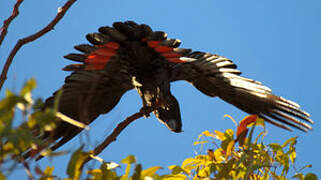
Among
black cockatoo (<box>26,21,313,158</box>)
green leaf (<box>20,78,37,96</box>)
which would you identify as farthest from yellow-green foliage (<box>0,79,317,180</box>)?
black cockatoo (<box>26,21,313,158</box>)

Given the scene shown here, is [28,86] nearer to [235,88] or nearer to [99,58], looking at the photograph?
[99,58]

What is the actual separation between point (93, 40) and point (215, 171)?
0.64 metres

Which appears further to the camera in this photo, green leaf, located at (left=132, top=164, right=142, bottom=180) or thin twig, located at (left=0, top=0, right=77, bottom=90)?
thin twig, located at (left=0, top=0, right=77, bottom=90)

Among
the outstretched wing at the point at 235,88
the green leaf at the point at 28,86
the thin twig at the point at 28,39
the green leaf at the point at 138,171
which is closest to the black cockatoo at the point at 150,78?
the outstretched wing at the point at 235,88

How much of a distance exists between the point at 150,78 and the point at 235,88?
279mm

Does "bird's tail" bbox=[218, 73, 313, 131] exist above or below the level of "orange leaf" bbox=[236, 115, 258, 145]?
above

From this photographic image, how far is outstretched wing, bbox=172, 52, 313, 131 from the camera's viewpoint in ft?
3.86

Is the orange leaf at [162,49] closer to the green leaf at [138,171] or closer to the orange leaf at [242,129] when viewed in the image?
the orange leaf at [242,129]

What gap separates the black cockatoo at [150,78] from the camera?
4.03 feet

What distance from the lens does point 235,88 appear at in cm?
131

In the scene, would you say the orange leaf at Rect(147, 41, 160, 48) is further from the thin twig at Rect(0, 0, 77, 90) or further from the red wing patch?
the thin twig at Rect(0, 0, 77, 90)

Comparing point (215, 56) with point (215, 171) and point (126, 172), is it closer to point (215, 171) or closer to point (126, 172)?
point (215, 171)

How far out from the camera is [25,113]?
0.46 metres

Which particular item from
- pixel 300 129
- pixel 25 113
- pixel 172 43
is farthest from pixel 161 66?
pixel 25 113
